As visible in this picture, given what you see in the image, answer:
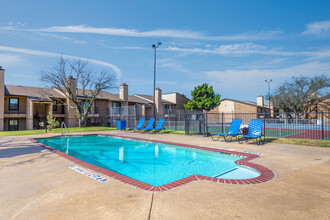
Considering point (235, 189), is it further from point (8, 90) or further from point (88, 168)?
point (8, 90)

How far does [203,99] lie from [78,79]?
25.4 meters

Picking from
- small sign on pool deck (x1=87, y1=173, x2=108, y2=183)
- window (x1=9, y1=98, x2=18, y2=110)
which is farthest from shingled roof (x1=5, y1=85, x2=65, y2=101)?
small sign on pool deck (x1=87, y1=173, x2=108, y2=183)

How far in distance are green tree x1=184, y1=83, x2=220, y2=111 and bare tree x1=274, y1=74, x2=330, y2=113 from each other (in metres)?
12.2

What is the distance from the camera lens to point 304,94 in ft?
112

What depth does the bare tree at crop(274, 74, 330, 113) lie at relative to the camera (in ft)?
109

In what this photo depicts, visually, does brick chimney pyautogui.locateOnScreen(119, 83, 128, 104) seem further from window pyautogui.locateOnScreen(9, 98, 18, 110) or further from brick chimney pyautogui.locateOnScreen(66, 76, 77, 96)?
window pyautogui.locateOnScreen(9, 98, 18, 110)

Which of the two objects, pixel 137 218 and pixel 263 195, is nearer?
pixel 137 218

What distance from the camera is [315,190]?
3375 millimetres

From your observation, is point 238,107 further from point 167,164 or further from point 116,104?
point 167,164

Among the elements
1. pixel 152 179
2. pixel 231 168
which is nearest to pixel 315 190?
pixel 231 168

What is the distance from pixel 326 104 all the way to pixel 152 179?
39.8 metres

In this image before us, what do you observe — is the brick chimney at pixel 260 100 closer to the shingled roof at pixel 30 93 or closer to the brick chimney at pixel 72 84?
the brick chimney at pixel 72 84

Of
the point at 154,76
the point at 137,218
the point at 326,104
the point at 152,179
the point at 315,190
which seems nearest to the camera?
the point at 137,218

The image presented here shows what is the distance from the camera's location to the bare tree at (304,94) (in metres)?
33.4
